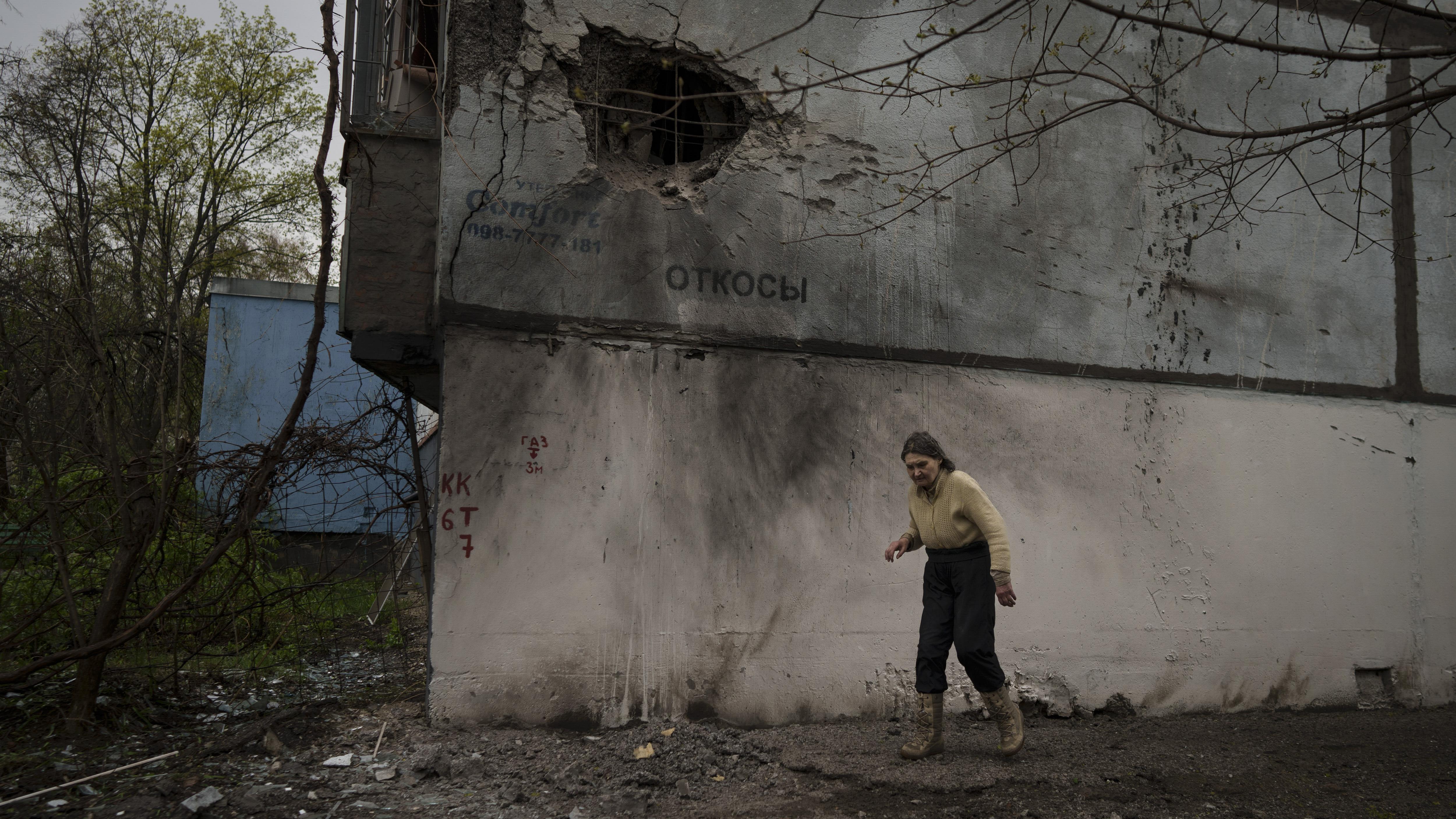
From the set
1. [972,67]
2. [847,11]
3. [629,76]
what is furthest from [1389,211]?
[629,76]

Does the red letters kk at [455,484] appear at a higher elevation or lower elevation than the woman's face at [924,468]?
lower

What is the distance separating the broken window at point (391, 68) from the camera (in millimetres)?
5062

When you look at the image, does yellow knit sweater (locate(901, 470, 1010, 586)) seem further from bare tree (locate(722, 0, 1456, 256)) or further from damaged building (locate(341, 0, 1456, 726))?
bare tree (locate(722, 0, 1456, 256))

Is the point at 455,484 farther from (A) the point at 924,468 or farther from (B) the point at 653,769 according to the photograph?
(A) the point at 924,468

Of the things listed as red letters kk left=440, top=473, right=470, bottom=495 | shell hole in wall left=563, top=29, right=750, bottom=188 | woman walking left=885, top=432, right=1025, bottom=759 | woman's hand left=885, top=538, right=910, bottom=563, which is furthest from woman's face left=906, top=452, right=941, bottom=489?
red letters kk left=440, top=473, right=470, bottom=495

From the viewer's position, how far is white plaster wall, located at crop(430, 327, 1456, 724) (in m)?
4.77

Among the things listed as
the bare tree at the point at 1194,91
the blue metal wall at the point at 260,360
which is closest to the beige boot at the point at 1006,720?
the bare tree at the point at 1194,91

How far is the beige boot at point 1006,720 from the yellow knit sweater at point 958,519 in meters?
0.66

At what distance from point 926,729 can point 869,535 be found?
4.24 ft

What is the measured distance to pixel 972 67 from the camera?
586 centimetres

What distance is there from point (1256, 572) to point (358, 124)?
21.5 feet

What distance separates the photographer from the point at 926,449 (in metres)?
4.51

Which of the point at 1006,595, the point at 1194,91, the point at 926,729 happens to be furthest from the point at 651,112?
the point at 1194,91

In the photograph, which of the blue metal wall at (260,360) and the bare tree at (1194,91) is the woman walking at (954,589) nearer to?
the bare tree at (1194,91)
